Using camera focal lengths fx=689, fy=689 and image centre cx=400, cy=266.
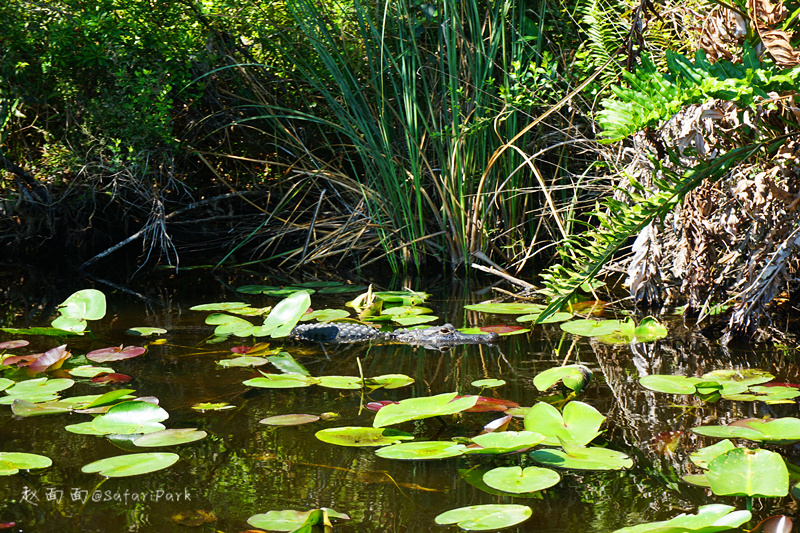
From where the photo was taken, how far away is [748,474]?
107 centimetres

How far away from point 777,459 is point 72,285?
296 centimetres

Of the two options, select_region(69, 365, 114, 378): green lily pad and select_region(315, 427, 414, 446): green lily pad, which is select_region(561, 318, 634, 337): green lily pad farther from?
select_region(69, 365, 114, 378): green lily pad

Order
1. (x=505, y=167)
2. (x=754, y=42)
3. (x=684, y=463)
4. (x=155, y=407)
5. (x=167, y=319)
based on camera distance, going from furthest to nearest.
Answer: (x=505, y=167) → (x=167, y=319) → (x=754, y=42) → (x=155, y=407) → (x=684, y=463)

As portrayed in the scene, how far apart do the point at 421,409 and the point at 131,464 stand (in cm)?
55

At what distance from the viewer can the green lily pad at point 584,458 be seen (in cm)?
118

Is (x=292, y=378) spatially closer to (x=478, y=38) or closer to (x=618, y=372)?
(x=618, y=372)

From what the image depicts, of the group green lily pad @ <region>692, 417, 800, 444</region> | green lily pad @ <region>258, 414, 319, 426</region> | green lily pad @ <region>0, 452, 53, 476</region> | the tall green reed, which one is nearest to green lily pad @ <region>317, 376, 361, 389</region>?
green lily pad @ <region>258, 414, 319, 426</region>

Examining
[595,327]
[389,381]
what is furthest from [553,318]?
[389,381]

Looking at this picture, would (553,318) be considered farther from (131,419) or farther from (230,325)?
(131,419)

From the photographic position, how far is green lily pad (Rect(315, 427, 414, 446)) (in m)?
1.32

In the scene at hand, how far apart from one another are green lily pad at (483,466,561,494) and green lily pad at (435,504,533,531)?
0.20ft

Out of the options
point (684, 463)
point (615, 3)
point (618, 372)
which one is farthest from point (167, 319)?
point (615, 3)

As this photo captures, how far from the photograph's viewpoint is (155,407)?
145cm

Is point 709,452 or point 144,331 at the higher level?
point 144,331
